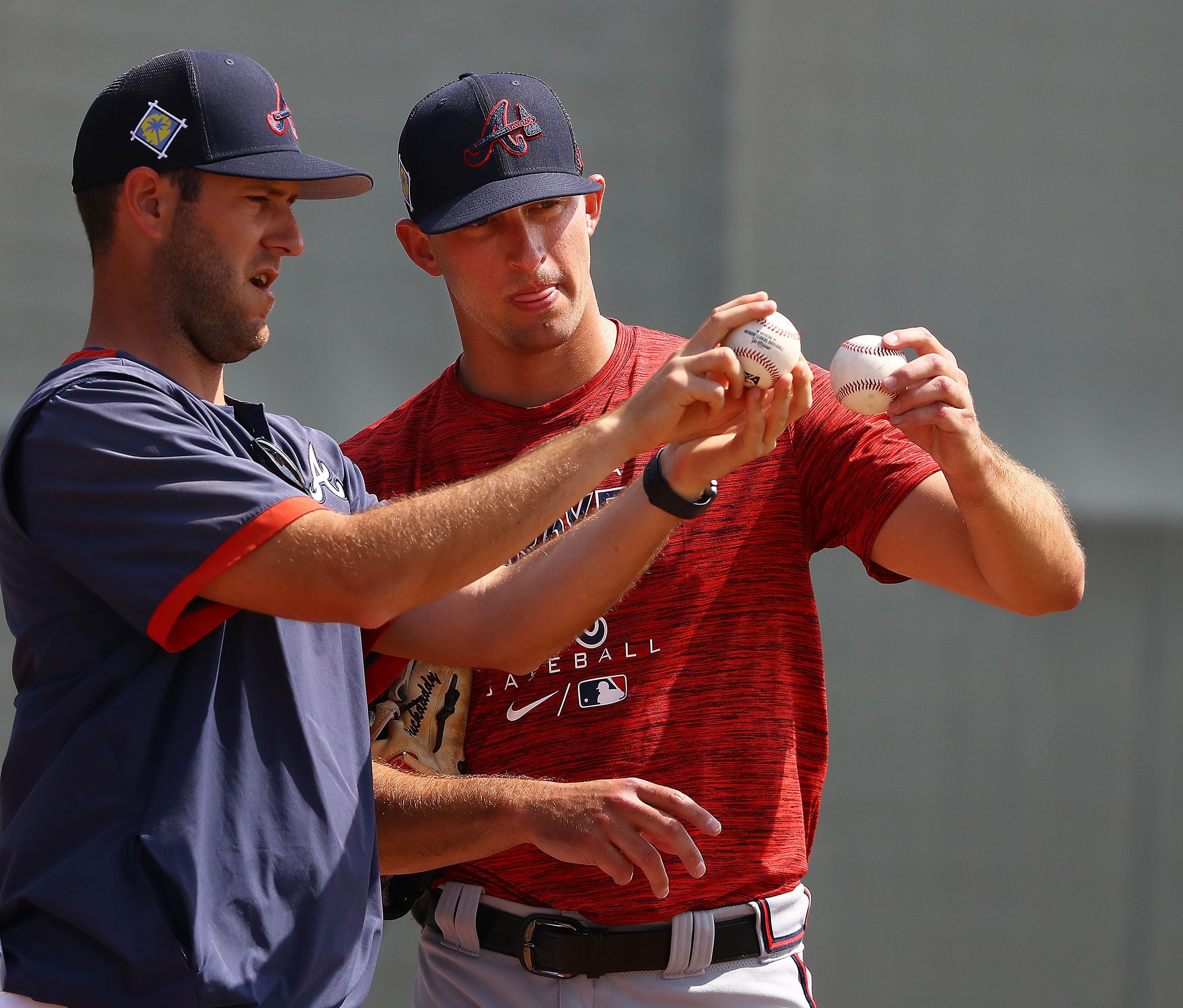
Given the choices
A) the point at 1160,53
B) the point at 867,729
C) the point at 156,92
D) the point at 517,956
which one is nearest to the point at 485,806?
the point at 517,956

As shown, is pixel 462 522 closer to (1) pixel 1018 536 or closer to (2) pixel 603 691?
(2) pixel 603 691

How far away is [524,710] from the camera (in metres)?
2.49

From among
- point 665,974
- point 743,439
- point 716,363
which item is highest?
point 716,363

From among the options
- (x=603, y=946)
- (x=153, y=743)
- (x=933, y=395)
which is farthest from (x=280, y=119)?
(x=603, y=946)

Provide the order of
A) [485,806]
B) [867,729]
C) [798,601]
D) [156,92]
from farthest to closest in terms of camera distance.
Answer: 1. [867,729]
2. [798,601]
3. [485,806]
4. [156,92]

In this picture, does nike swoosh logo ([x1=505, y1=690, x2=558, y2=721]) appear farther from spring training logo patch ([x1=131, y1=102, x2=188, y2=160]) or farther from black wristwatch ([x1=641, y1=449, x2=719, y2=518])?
spring training logo patch ([x1=131, y1=102, x2=188, y2=160])

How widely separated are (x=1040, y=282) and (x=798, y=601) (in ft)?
8.53

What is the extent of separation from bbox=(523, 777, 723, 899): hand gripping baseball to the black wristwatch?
1.49ft

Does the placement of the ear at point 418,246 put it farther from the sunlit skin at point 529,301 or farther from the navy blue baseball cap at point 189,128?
the navy blue baseball cap at point 189,128

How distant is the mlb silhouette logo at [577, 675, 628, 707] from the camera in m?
2.43

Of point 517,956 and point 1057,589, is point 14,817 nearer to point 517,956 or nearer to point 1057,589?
point 517,956

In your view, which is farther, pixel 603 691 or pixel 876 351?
pixel 603 691

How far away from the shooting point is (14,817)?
1.88 m

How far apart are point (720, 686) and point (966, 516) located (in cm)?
54
